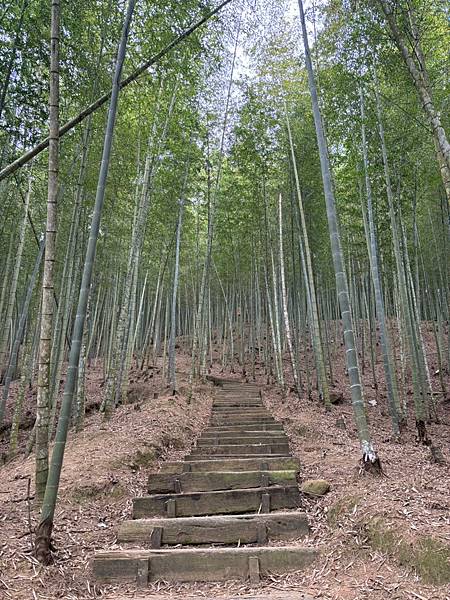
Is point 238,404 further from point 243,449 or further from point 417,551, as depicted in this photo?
point 417,551

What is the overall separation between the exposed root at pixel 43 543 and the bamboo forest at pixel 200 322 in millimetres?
10

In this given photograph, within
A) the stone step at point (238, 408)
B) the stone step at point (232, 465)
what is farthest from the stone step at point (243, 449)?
the stone step at point (238, 408)

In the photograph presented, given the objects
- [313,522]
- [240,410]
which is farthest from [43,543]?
[240,410]

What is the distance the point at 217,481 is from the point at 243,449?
0.89 meters

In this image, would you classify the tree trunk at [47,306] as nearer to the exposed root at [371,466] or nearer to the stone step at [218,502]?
the stone step at [218,502]

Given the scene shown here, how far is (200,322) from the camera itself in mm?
8234

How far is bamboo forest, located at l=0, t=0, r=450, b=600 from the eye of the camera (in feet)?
7.29

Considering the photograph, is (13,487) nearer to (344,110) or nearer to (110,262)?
(344,110)

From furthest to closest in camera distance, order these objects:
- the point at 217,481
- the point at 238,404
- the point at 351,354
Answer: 1. the point at 238,404
2. the point at 217,481
3. the point at 351,354

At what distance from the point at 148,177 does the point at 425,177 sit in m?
4.86

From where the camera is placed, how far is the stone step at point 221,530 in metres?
2.51

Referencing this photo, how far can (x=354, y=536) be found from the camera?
2.29m

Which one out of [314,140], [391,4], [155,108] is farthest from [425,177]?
[155,108]

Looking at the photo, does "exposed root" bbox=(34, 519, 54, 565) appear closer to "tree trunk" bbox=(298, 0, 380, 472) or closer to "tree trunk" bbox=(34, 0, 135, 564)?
"tree trunk" bbox=(34, 0, 135, 564)
